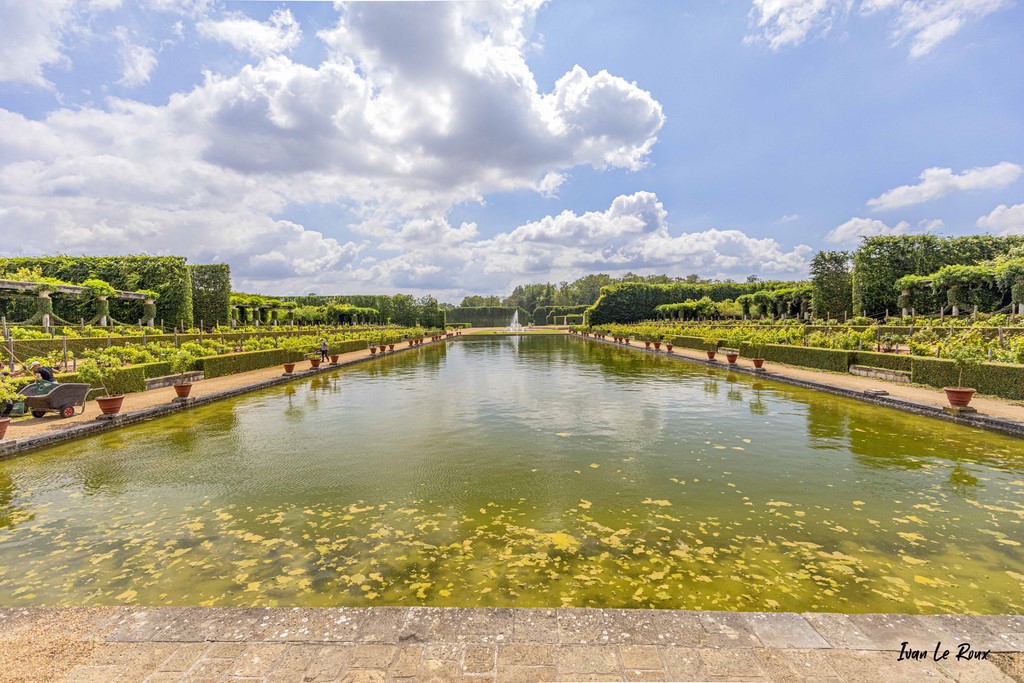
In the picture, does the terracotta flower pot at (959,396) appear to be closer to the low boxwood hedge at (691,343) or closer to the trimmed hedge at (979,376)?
the trimmed hedge at (979,376)

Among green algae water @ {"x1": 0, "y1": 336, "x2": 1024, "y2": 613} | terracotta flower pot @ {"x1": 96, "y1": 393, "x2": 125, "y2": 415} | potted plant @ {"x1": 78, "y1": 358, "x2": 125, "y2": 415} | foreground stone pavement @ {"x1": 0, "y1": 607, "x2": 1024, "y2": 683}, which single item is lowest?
green algae water @ {"x1": 0, "y1": 336, "x2": 1024, "y2": 613}

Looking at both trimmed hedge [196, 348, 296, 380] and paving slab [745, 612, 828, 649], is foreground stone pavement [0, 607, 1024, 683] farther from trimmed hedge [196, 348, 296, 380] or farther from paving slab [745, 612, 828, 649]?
trimmed hedge [196, 348, 296, 380]

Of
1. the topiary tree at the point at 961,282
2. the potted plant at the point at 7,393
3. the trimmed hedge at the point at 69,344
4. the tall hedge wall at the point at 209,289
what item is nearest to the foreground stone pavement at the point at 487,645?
the potted plant at the point at 7,393

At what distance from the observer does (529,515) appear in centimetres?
525

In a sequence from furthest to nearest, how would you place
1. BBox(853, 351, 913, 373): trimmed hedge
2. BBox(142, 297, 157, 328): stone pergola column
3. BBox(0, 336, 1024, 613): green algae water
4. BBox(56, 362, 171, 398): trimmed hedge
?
BBox(142, 297, 157, 328): stone pergola column → BBox(853, 351, 913, 373): trimmed hedge → BBox(56, 362, 171, 398): trimmed hedge → BBox(0, 336, 1024, 613): green algae water

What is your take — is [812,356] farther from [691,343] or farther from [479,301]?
[479,301]

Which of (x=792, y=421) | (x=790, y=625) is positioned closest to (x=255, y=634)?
(x=790, y=625)

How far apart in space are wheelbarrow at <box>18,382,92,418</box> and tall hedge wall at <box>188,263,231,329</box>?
34555 mm

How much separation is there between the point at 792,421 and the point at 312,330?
131 ft

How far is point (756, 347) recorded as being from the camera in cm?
2344

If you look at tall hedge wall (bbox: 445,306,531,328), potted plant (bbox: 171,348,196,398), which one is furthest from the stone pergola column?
tall hedge wall (bbox: 445,306,531,328)

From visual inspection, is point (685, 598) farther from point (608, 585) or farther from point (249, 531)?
point (249, 531)

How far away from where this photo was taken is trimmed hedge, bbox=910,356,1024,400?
11.2 m

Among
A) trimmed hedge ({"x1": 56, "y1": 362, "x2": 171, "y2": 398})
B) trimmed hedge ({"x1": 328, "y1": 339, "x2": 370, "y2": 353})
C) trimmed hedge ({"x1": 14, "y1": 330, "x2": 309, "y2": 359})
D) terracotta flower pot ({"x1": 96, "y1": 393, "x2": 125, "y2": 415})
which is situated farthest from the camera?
trimmed hedge ({"x1": 328, "y1": 339, "x2": 370, "y2": 353})
